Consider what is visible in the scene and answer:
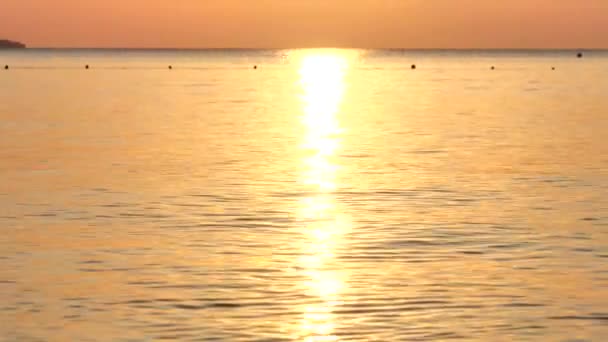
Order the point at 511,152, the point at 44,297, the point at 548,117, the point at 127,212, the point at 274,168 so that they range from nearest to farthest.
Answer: the point at 44,297
the point at 127,212
the point at 274,168
the point at 511,152
the point at 548,117

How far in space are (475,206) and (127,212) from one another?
8.23 metres

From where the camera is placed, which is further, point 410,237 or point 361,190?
point 361,190

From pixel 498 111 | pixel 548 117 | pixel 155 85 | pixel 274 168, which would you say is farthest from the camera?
pixel 155 85

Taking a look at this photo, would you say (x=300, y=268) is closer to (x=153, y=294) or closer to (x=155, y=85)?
(x=153, y=294)

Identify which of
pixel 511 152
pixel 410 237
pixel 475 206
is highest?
pixel 511 152

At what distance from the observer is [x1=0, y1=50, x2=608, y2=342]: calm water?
72.9ft

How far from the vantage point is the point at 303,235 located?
3114 centimetres

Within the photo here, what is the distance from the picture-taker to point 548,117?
82.9 metres

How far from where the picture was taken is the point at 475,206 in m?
36.3

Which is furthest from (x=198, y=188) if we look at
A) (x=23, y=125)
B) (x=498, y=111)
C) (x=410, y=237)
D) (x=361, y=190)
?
(x=498, y=111)

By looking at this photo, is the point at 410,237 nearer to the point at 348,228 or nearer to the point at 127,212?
the point at 348,228

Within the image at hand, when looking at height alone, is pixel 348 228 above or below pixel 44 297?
above

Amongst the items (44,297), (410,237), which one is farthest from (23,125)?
(44,297)

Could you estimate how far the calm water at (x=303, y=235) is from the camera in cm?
2222
